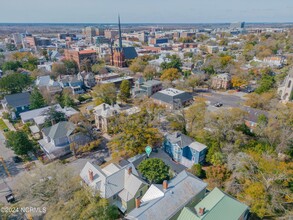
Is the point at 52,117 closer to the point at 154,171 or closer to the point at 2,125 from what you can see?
the point at 2,125

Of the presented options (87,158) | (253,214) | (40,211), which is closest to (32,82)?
(87,158)

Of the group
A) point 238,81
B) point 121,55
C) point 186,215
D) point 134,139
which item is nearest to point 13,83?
point 134,139

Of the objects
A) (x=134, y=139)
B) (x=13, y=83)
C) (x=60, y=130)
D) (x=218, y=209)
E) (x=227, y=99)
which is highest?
(x=13, y=83)

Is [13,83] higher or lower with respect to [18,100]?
higher

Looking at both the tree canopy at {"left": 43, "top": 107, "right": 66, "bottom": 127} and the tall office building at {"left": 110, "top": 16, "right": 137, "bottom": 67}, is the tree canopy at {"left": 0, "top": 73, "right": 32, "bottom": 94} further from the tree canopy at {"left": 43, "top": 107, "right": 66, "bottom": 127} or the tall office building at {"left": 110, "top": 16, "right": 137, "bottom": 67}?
the tall office building at {"left": 110, "top": 16, "right": 137, "bottom": 67}

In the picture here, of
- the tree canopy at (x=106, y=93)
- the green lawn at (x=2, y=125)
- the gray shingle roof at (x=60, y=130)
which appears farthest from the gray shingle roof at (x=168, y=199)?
the green lawn at (x=2, y=125)

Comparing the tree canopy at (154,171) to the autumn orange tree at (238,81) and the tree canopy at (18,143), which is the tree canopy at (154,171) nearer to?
the tree canopy at (18,143)

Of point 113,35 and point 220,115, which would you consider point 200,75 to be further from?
point 113,35

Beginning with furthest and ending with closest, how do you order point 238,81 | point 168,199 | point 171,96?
point 238,81
point 171,96
point 168,199
